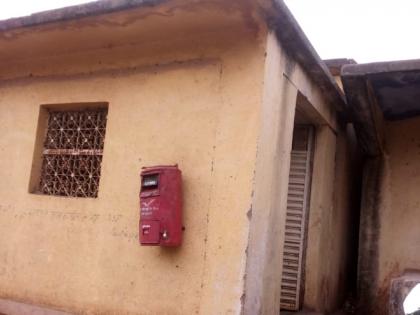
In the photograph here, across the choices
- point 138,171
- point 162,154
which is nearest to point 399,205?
point 162,154

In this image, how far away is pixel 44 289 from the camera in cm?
444

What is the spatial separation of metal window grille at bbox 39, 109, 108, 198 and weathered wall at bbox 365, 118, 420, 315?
3.48 m

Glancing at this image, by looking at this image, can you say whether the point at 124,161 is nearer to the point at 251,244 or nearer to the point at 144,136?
the point at 144,136

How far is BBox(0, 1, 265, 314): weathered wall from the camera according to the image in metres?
3.67

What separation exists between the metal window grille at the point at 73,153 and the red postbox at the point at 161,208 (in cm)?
93

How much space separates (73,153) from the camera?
468cm

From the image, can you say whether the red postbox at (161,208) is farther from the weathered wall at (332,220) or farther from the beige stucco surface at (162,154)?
the weathered wall at (332,220)

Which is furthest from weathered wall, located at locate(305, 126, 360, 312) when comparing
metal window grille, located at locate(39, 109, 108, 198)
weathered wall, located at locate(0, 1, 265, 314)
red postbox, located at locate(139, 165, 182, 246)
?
metal window grille, located at locate(39, 109, 108, 198)

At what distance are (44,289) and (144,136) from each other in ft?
5.70

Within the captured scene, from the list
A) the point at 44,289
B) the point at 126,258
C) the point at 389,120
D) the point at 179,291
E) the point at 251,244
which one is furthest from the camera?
the point at 389,120

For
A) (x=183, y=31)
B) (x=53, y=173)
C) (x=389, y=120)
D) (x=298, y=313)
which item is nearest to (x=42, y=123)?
(x=53, y=173)

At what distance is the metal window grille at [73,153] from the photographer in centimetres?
455

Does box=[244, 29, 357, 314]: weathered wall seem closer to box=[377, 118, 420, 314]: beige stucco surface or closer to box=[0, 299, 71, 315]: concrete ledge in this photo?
box=[377, 118, 420, 314]: beige stucco surface

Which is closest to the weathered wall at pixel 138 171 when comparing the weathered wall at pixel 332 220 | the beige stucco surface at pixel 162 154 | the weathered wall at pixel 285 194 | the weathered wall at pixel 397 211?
the beige stucco surface at pixel 162 154
